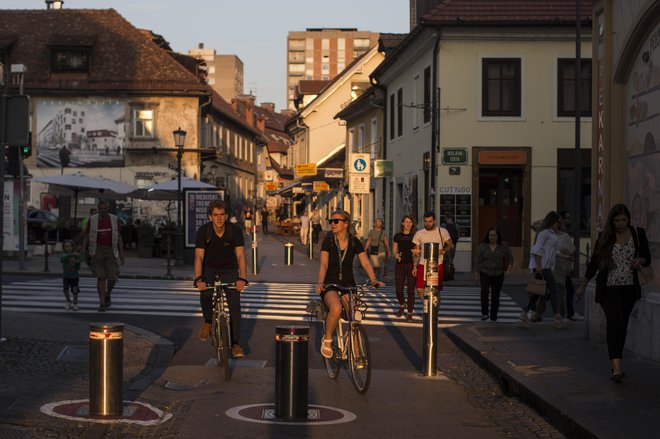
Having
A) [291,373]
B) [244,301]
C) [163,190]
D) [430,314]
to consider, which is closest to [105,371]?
[291,373]

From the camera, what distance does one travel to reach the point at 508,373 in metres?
10.7

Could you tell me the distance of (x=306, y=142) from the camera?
2763 inches

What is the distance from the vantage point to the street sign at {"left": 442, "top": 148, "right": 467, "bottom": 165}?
2964cm

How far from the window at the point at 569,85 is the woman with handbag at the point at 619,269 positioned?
67.7 ft

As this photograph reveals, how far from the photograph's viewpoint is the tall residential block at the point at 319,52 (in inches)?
5778

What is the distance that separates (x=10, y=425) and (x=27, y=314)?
27.7 ft

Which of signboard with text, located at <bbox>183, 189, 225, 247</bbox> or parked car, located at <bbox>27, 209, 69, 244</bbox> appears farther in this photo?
parked car, located at <bbox>27, 209, 69, 244</bbox>

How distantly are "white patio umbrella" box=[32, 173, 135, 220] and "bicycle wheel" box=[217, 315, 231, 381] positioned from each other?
22.8 meters

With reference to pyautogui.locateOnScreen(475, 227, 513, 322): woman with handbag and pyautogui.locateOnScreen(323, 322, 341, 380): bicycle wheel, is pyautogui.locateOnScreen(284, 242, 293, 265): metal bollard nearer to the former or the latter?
pyautogui.locateOnScreen(475, 227, 513, 322): woman with handbag

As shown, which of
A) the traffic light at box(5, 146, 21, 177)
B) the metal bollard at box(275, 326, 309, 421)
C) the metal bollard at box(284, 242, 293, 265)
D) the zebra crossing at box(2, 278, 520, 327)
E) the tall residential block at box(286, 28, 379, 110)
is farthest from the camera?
the tall residential block at box(286, 28, 379, 110)

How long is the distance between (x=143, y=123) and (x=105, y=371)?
42.6 m

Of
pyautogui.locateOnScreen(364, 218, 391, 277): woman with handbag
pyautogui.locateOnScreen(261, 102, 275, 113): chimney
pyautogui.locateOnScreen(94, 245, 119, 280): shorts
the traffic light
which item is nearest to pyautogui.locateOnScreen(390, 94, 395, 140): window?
pyautogui.locateOnScreen(364, 218, 391, 277): woman with handbag

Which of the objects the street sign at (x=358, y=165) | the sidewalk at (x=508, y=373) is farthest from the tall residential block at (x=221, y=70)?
the sidewalk at (x=508, y=373)

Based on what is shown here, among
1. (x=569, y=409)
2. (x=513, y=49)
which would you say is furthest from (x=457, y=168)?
(x=569, y=409)
